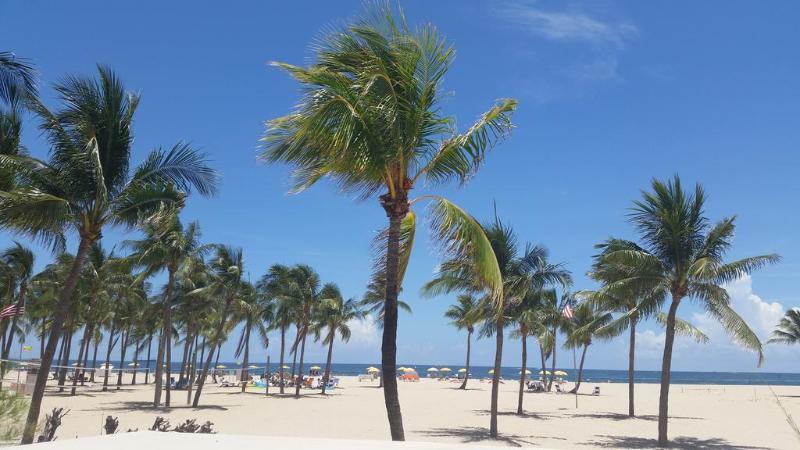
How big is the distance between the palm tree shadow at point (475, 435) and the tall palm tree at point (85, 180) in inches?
530

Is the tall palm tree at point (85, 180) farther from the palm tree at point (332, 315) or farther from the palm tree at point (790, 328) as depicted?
the palm tree at point (790, 328)

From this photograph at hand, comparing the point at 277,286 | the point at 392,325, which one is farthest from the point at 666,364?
the point at 277,286

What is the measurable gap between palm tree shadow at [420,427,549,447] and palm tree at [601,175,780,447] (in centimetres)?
472

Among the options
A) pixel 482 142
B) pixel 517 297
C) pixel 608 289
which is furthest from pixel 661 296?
pixel 482 142

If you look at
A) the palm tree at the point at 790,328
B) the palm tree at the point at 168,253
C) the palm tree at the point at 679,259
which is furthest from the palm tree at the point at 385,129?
the palm tree at the point at 790,328

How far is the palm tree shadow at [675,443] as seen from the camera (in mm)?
20000

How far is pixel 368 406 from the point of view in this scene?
34125mm

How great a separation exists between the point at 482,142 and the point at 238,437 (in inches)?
253

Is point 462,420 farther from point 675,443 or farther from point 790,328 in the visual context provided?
point 790,328

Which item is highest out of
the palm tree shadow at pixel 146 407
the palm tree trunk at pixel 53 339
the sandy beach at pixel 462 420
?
the palm tree trunk at pixel 53 339

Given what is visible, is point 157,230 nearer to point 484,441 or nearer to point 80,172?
point 80,172

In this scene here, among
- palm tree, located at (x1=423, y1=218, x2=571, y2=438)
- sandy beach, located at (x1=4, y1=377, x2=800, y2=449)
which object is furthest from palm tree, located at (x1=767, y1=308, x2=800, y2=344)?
palm tree, located at (x1=423, y1=218, x2=571, y2=438)

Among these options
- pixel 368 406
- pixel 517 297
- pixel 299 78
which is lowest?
pixel 368 406

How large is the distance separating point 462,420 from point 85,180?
20.4 metres
